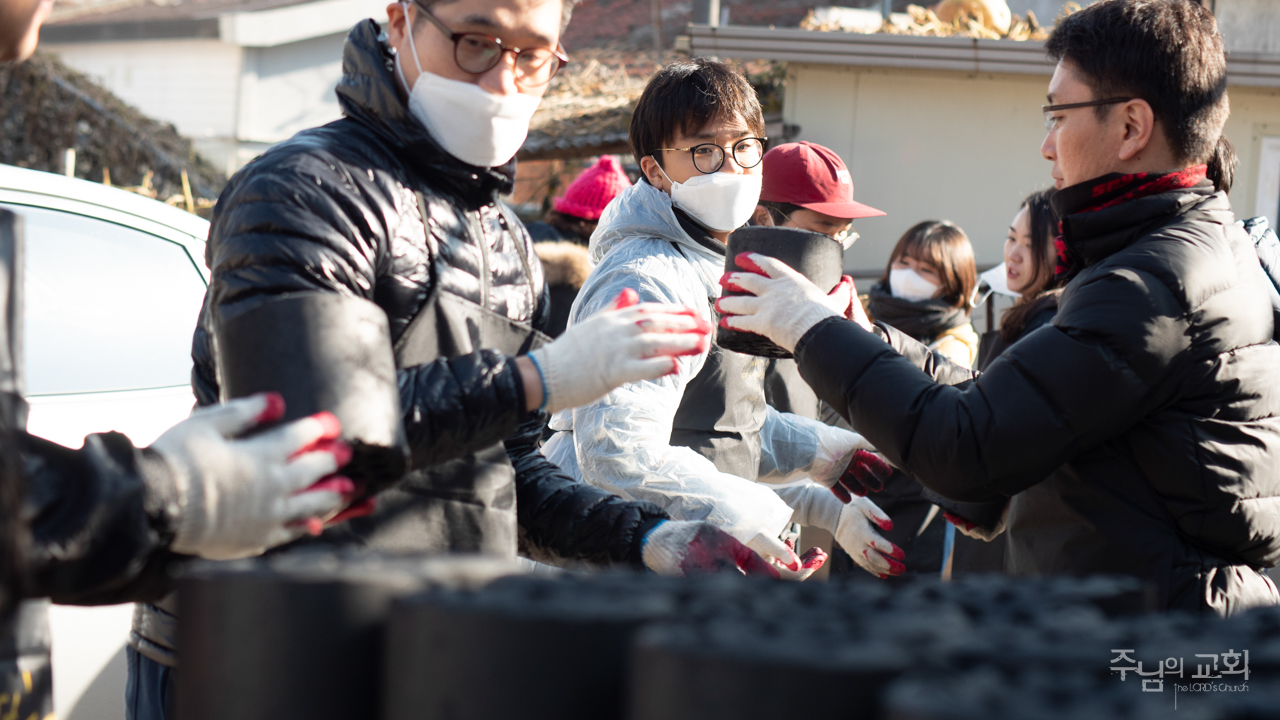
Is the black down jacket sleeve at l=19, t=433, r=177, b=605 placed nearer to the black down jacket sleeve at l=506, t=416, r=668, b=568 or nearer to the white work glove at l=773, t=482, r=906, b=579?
the black down jacket sleeve at l=506, t=416, r=668, b=568

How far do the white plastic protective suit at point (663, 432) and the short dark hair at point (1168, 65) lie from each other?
103cm

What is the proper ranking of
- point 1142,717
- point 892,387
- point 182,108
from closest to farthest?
point 1142,717 < point 892,387 < point 182,108

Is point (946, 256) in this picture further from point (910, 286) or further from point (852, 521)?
point (852, 521)

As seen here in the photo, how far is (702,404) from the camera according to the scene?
8.84 ft

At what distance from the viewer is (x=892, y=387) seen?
78.2 inches

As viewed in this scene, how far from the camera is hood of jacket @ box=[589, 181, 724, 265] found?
268cm

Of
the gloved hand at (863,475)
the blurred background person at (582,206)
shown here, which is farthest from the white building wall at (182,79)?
the gloved hand at (863,475)

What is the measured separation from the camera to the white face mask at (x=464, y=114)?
1.68 metres

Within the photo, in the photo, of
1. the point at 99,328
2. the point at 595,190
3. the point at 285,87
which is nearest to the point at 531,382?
the point at 99,328

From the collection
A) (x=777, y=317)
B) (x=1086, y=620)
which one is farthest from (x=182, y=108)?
(x=1086, y=620)

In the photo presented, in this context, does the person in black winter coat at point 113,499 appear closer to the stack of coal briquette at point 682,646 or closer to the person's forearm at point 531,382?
the stack of coal briquette at point 682,646

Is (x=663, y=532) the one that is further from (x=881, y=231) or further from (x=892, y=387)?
(x=881, y=231)

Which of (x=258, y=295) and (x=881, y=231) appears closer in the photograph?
(x=258, y=295)

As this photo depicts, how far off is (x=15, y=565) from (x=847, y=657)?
744 mm
